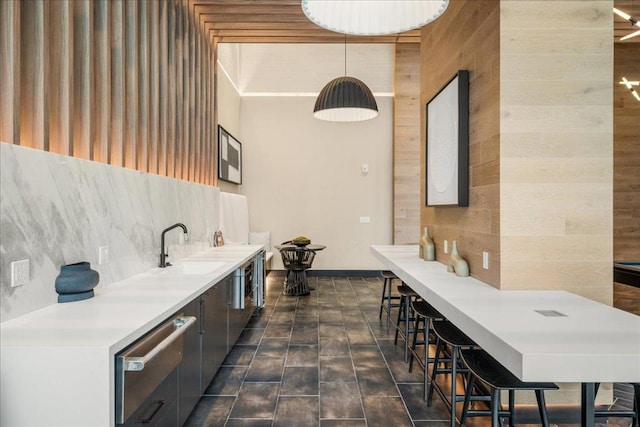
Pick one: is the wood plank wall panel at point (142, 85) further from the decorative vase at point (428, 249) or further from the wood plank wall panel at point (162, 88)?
the decorative vase at point (428, 249)

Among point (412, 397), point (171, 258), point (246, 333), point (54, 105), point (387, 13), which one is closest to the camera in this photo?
point (387, 13)

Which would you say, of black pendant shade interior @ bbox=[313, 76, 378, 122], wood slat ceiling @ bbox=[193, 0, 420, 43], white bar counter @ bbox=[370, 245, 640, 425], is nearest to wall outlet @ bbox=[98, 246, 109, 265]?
white bar counter @ bbox=[370, 245, 640, 425]

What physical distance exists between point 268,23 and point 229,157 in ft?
7.38

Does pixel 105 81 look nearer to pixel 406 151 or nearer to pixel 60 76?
pixel 60 76

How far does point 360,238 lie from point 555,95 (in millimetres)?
5134

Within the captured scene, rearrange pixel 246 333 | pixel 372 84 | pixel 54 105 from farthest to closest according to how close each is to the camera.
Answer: pixel 372 84 → pixel 246 333 → pixel 54 105

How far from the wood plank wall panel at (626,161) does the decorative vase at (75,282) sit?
5.86m

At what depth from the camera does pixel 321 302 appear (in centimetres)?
A: 515

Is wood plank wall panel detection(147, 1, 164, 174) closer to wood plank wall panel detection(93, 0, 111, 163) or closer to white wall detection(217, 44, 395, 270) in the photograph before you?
wood plank wall panel detection(93, 0, 111, 163)

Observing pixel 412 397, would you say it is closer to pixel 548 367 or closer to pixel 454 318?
pixel 454 318

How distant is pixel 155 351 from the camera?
1.45 m

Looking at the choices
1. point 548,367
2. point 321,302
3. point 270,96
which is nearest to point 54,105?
point 548,367

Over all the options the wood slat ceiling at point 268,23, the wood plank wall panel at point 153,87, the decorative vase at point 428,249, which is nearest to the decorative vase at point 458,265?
the decorative vase at point 428,249

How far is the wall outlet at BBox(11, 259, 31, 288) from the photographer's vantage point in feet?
5.00
